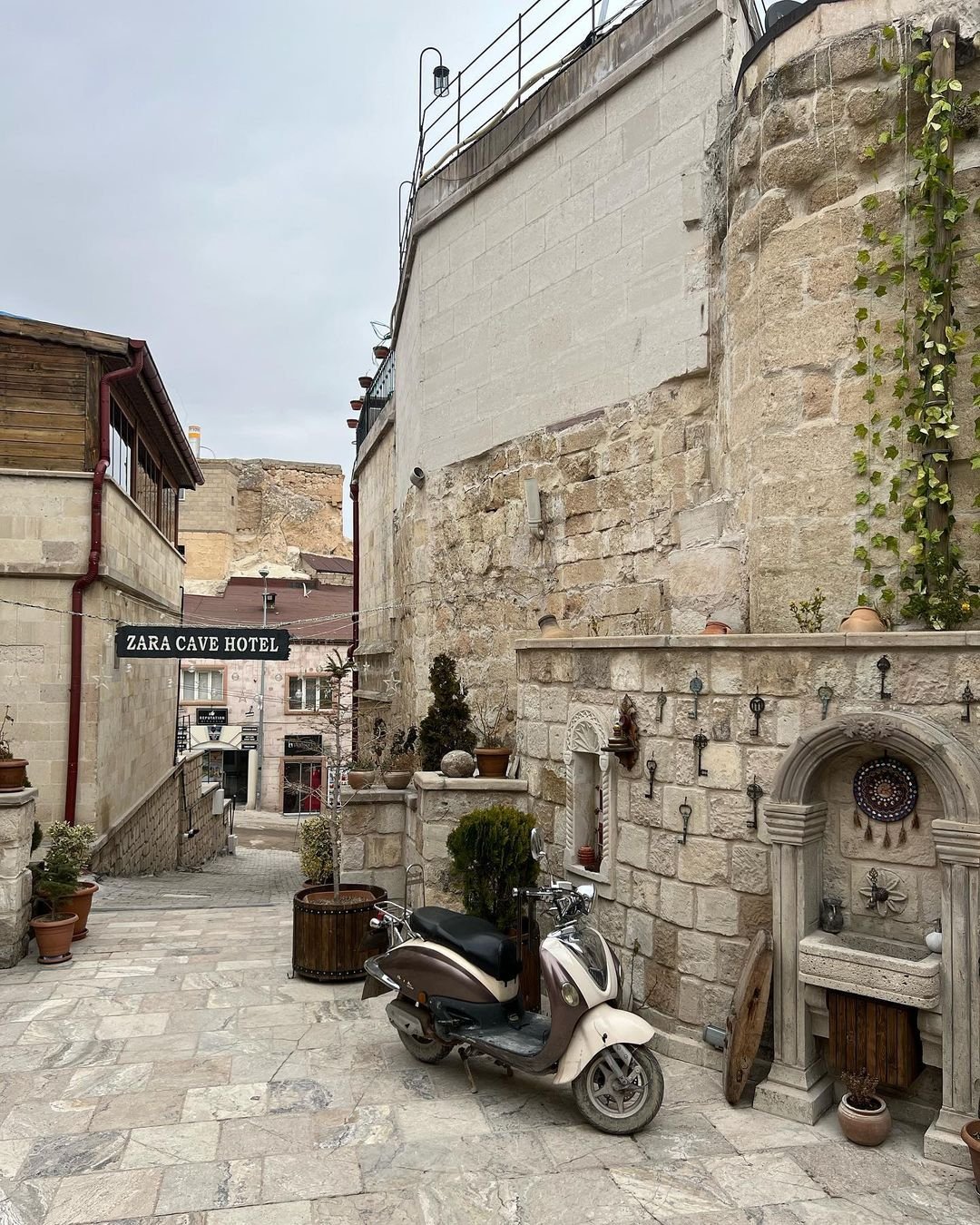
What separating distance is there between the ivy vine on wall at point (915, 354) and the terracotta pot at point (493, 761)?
3197mm

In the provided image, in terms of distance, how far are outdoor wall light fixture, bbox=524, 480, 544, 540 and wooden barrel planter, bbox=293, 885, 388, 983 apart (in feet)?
12.2

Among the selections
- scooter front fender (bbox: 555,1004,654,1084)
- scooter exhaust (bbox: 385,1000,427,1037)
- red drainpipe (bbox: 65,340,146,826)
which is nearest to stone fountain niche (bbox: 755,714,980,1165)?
scooter front fender (bbox: 555,1004,654,1084)

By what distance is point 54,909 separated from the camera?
24.5 feet

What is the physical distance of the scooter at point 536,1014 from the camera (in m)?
4.42

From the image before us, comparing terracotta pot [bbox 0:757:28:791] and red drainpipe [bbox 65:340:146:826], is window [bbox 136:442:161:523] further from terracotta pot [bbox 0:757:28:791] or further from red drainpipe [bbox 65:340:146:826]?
terracotta pot [bbox 0:757:28:791]

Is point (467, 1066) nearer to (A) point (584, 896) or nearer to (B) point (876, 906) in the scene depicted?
(A) point (584, 896)

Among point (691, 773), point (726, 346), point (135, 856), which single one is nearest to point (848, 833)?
point (691, 773)

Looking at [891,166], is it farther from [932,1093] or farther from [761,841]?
[932,1093]

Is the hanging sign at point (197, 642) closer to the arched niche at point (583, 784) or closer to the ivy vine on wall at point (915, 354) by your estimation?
the arched niche at point (583, 784)

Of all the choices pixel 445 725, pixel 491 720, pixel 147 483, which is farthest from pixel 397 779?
pixel 147 483

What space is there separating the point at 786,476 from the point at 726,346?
1.29m

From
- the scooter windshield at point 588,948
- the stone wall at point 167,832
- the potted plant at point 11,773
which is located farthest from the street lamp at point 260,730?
the scooter windshield at point 588,948

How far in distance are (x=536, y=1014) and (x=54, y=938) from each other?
4113mm

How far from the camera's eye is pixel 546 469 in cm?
868
